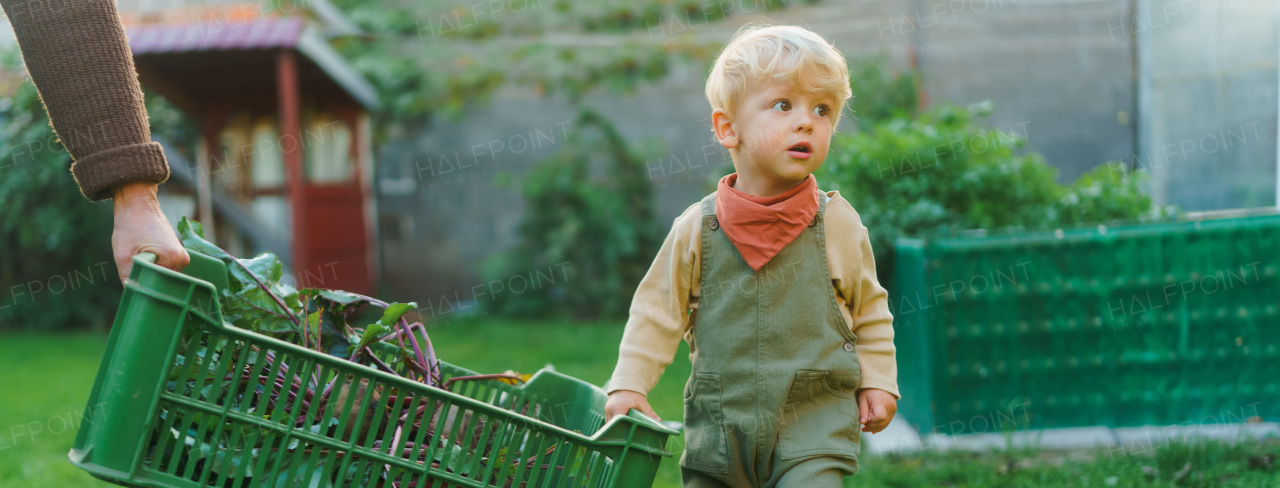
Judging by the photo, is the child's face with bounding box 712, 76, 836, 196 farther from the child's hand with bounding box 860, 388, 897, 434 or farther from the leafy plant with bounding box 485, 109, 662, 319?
the leafy plant with bounding box 485, 109, 662, 319

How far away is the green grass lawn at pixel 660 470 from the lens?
2883 mm

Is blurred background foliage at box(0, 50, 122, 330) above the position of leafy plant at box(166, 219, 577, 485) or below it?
below

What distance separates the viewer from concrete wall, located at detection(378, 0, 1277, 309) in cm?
729

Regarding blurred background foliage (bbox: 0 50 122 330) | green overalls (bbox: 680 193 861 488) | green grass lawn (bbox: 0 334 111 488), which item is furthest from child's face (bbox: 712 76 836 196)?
blurred background foliage (bbox: 0 50 122 330)

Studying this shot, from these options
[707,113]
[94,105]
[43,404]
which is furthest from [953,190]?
[43,404]

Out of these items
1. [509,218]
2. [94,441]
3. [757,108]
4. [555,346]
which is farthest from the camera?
[509,218]

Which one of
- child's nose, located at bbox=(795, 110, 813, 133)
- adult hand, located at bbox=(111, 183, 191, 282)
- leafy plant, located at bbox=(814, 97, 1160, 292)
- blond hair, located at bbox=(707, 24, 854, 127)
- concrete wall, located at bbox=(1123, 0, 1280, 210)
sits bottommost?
adult hand, located at bbox=(111, 183, 191, 282)

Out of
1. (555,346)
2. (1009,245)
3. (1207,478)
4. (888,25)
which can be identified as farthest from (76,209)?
(1207,478)

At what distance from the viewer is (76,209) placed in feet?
25.2

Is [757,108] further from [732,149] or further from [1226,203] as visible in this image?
[1226,203]

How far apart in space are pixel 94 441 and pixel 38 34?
2.17 ft

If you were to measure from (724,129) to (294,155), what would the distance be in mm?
6225

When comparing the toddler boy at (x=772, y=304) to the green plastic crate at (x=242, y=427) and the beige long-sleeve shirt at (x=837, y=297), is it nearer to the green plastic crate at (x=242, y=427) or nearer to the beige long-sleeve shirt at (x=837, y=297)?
the beige long-sleeve shirt at (x=837, y=297)

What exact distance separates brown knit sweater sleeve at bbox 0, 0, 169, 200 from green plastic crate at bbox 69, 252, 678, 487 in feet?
0.98
